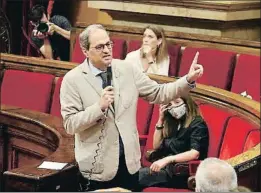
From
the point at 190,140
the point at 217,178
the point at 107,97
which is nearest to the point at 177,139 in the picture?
the point at 190,140

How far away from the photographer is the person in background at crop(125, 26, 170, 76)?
402 cm

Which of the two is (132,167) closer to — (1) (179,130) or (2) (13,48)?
(1) (179,130)

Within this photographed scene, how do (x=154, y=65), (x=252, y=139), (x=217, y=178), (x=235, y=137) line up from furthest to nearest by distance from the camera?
(x=154, y=65) < (x=235, y=137) < (x=252, y=139) < (x=217, y=178)

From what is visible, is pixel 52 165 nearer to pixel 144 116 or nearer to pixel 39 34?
pixel 144 116

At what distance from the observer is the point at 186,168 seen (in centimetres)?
282

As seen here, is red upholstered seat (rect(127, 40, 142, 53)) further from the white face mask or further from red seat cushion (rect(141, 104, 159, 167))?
the white face mask

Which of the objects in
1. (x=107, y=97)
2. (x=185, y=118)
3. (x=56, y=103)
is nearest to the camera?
(x=107, y=97)

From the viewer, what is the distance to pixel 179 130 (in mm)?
2924

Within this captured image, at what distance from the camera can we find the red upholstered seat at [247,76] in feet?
12.7

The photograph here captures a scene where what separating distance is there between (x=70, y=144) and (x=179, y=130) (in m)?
0.53

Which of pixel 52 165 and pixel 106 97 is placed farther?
pixel 52 165

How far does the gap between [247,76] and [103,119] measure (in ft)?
5.94

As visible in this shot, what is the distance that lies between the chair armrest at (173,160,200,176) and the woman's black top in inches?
2.8

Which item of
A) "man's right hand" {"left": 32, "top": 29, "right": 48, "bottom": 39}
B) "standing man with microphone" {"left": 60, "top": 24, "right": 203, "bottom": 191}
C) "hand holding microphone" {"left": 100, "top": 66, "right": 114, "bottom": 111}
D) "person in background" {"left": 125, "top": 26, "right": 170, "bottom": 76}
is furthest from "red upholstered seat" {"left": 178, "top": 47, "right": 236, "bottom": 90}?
"hand holding microphone" {"left": 100, "top": 66, "right": 114, "bottom": 111}
